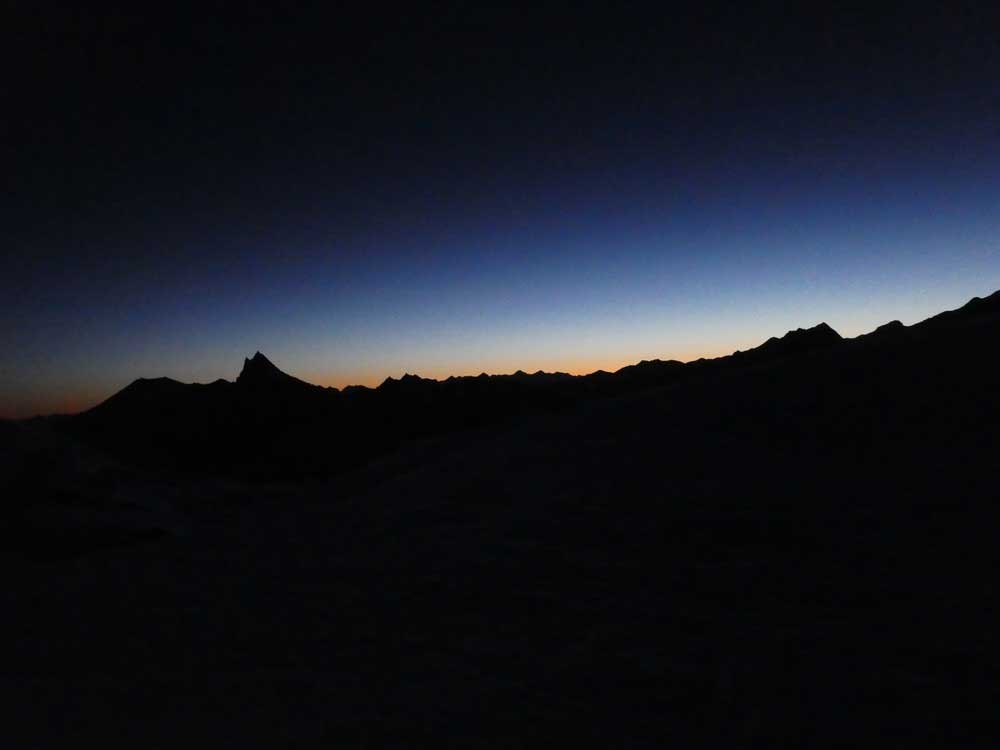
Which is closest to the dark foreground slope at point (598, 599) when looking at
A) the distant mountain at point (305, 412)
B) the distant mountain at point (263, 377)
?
the distant mountain at point (305, 412)

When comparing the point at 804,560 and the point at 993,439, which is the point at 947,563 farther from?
the point at 993,439

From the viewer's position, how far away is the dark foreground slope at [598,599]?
4.48 meters

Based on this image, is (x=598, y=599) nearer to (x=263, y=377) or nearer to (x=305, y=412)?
(x=305, y=412)

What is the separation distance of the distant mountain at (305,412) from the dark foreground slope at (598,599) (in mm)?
13151

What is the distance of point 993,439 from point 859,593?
5.49 meters

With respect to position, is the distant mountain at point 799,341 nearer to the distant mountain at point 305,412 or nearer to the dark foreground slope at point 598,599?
the distant mountain at point 305,412

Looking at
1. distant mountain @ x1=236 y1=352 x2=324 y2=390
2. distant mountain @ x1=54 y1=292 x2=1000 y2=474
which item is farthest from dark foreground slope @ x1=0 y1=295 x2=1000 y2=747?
distant mountain @ x1=236 y1=352 x2=324 y2=390

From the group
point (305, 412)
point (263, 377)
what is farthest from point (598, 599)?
point (263, 377)

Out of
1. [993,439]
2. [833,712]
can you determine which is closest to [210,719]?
[833,712]

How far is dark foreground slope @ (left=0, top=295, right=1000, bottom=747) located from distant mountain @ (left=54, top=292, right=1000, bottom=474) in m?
13.2

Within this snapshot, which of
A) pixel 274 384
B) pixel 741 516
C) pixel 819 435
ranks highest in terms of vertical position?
pixel 274 384

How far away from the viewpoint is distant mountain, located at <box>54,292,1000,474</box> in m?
27.2

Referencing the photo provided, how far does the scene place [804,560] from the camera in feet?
22.5

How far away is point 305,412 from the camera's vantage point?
3338cm
